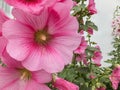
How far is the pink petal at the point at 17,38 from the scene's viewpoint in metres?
0.70

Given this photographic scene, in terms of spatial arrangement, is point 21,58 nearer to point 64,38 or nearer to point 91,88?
point 64,38

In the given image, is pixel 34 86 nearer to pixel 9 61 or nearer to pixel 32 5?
pixel 9 61

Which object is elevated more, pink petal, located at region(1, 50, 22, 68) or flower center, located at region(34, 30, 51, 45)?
flower center, located at region(34, 30, 51, 45)

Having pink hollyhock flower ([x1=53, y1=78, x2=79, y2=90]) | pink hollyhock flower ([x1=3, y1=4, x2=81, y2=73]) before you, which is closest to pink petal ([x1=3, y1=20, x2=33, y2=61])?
pink hollyhock flower ([x1=3, y1=4, x2=81, y2=73])

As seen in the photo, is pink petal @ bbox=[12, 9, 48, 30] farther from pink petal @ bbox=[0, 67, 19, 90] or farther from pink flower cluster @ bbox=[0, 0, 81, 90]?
pink petal @ bbox=[0, 67, 19, 90]

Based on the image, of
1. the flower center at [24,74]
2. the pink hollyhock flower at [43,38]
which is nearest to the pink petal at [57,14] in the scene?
the pink hollyhock flower at [43,38]

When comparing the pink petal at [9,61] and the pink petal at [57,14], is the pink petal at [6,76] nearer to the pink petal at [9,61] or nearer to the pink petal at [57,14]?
the pink petal at [9,61]

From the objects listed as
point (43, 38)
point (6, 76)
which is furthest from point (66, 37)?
point (6, 76)

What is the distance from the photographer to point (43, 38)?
0.75 m

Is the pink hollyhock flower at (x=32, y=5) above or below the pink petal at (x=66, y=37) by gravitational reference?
above

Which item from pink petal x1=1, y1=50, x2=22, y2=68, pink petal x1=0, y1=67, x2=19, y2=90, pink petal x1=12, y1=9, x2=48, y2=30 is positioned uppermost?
pink petal x1=12, y1=9, x2=48, y2=30

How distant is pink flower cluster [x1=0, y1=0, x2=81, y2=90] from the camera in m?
0.69

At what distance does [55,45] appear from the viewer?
76cm

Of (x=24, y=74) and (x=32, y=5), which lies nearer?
(x=32, y=5)
